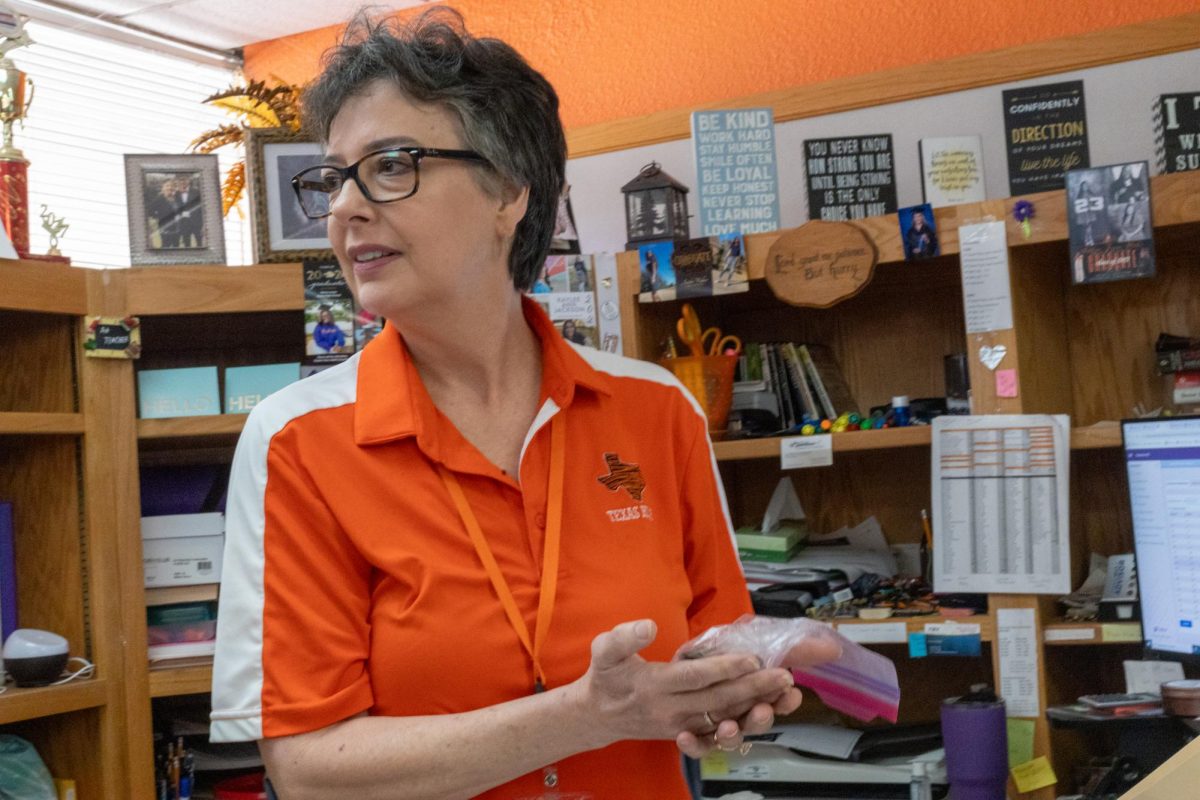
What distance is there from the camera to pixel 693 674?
3.51 ft

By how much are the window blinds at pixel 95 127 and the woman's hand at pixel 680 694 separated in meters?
3.48

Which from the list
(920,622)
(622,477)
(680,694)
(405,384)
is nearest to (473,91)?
(405,384)

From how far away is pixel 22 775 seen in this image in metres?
2.04

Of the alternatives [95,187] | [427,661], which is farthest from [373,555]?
[95,187]

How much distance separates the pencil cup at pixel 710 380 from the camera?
7.82 ft

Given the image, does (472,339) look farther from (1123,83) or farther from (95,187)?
(95,187)

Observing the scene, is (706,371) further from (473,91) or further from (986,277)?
(473,91)

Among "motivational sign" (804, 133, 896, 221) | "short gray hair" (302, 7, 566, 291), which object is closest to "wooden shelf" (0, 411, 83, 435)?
"short gray hair" (302, 7, 566, 291)

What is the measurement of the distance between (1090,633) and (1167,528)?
0.70ft

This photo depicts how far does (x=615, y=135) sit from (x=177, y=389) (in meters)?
1.20

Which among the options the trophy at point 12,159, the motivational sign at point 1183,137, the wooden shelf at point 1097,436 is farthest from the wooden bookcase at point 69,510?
the motivational sign at point 1183,137

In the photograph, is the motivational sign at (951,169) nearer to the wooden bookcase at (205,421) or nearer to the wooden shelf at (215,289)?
the wooden bookcase at (205,421)

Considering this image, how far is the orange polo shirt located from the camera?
49.5 inches

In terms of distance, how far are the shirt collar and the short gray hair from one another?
10cm
